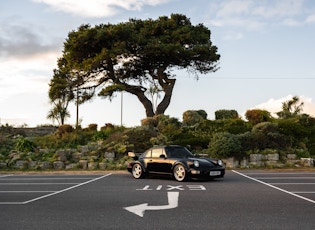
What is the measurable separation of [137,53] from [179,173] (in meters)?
24.7

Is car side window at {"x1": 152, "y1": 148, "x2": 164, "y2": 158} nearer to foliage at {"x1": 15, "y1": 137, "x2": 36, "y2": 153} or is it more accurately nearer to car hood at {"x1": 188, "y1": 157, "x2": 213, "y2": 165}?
car hood at {"x1": 188, "y1": 157, "x2": 213, "y2": 165}

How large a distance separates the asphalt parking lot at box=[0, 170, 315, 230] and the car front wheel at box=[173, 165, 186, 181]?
1.53 metres

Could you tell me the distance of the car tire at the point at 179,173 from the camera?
1538cm

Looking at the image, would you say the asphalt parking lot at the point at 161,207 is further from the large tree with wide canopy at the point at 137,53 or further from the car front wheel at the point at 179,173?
the large tree with wide canopy at the point at 137,53

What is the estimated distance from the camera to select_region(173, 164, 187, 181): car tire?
1538 cm

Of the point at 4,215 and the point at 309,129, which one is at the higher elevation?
the point at 309,129

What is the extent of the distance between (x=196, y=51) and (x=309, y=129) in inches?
523

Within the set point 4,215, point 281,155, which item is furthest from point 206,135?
point 4,215

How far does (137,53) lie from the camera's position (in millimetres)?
39094

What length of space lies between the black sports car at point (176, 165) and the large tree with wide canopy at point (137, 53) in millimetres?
19787

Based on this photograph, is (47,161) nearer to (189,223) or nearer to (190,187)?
(190,187)

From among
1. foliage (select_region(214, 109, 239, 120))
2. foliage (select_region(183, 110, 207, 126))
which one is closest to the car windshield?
foliage (select_region(183, 110, 207, 126))

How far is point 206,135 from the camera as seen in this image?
27.5 metres

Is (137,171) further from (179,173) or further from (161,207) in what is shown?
(161,207)
